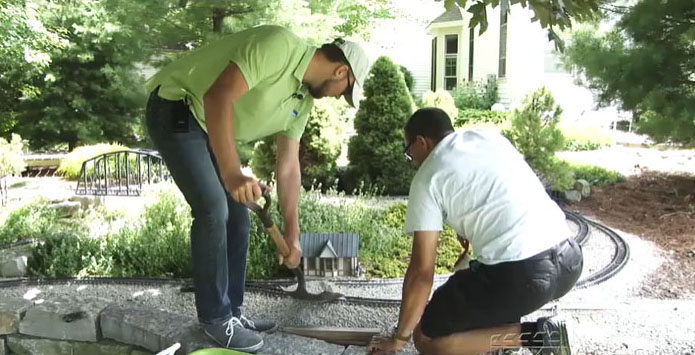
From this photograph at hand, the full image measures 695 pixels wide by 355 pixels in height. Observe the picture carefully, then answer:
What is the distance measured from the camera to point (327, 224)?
4.81 meters

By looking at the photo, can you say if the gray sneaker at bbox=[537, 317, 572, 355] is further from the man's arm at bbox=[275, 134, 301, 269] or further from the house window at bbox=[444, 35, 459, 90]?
the house window at bbox=[444, 35, 459, 90]

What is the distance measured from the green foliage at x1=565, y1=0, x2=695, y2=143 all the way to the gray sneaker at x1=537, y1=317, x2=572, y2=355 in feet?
14.1

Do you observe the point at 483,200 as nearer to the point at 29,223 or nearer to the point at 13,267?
the point at 13,267

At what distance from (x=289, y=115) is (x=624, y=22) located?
5.05m

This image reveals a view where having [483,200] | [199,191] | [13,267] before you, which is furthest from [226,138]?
[13,267]

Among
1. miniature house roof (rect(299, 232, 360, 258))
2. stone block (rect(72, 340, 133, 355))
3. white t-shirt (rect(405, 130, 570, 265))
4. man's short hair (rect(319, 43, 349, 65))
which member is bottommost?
stone block (rect(72, 340, 133, 355))

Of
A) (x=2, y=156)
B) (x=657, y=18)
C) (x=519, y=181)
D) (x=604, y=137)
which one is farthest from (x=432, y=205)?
(x=604, y=137)

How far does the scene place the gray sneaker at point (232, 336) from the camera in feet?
6.45

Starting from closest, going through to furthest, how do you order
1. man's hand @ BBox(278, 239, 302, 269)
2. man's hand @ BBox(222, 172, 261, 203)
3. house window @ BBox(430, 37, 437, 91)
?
man's hand @ BBox(222, 172, 261, 203) < man's hand @ BBox(278, 239, 302, 269) < house window @ BBox(430, 37, 437, 91)

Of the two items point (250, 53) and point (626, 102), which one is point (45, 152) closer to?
point (626, 102)

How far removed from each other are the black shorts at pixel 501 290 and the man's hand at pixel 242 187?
85 cm

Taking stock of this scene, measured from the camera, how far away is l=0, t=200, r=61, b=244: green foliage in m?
5.30

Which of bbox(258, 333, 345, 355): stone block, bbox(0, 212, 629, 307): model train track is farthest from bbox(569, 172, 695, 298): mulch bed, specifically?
bbox(258, 333, 345, 355): stone block

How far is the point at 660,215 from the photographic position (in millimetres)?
6098
